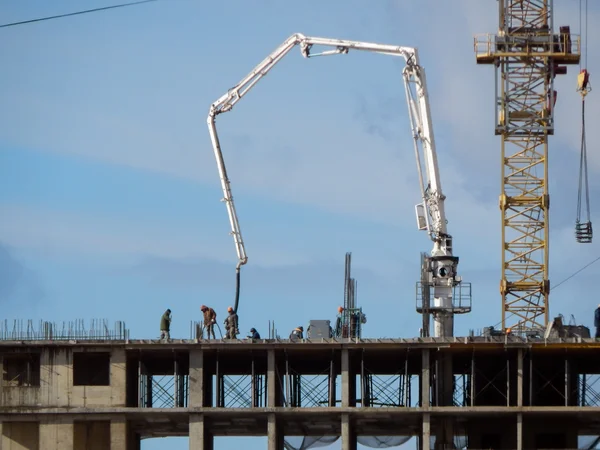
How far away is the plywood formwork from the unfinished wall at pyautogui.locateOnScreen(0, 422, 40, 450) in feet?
Result: 0.17

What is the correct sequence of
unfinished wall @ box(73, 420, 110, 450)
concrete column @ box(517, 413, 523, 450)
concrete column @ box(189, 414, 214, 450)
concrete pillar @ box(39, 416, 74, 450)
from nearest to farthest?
concrete column @ box(517, 413, 523, 450)
concrete pillar @ box(39, 416, 74, 450)
concrete column @ box(189, 414, 214, 450)
unfinished wall @ box(73, 420, 110, 450)

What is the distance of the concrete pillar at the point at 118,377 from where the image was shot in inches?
4493

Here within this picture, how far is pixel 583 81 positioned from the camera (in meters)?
128

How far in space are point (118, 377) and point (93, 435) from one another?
377cm

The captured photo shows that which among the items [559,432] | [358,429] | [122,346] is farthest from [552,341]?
[122,346]

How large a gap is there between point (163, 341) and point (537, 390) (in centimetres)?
2049

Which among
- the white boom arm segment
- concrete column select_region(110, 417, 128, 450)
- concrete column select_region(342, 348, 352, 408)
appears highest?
the white boom arm segment

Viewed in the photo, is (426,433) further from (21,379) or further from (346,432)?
(21,379)

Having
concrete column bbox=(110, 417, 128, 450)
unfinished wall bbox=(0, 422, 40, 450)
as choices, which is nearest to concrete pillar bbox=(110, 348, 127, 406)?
concrete column bbox=(110, 417, 128, 450)

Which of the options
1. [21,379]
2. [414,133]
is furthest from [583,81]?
[21,379]

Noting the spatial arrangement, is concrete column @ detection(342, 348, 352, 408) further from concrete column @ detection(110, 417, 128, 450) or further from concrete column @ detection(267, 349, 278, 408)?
concrete column @ detection(110, 417, 128, 450)

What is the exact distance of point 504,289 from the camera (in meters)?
132

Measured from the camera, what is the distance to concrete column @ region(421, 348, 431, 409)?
114 m

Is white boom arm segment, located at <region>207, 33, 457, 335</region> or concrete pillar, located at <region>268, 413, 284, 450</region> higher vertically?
white boom arm segment, located at <region>207, 33, 457, 335</region>
